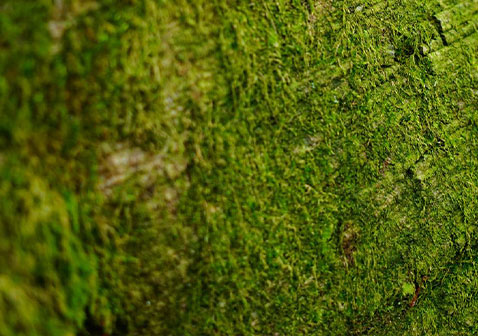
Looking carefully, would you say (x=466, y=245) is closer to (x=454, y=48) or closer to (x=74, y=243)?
(x=454, y=48)

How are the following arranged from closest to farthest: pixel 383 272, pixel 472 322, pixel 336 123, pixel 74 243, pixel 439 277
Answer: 1. pixel 74 243
2. pixel 336 123
3. pixel 383 272
4. pixel 439 277
5. pixel 472 322

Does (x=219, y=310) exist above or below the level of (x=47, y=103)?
below

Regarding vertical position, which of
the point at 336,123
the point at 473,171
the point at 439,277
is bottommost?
the point at 439,277

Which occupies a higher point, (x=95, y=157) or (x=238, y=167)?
(x=95, y=157)

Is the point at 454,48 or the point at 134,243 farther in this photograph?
the point at 454,48

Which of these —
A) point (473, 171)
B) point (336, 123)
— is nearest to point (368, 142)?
point (336, 123)

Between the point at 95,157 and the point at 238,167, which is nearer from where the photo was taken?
the point at 95,157

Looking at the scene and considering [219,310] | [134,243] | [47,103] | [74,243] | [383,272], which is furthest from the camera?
[383,272]
